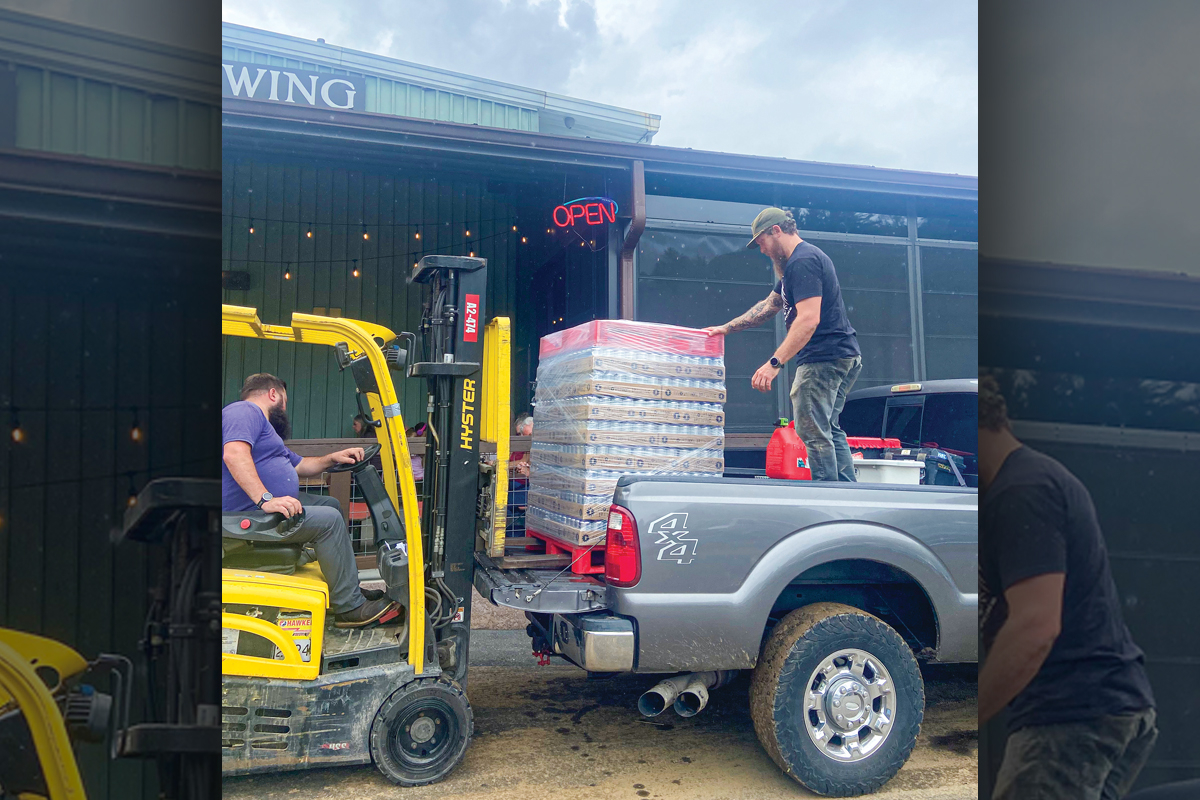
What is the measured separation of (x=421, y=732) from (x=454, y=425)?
1.59 meters

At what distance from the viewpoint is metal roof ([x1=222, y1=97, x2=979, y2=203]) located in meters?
7.04

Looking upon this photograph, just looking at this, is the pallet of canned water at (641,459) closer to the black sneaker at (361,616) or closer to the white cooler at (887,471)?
the white cooler at (887,471)

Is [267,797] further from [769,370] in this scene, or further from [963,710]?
[963,710]

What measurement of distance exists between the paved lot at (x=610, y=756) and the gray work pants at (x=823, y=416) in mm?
1611

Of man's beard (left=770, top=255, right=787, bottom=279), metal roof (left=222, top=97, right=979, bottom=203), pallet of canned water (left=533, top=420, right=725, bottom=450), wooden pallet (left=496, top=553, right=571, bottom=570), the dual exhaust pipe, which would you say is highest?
metal roof (left=222, top=97, right=979, bottom=203)

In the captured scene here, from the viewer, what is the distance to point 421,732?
3717 millimetres

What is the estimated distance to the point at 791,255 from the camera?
4.57m

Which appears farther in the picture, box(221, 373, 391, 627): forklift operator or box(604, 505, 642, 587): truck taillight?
box(221, 373, 391, 627): forklift operator

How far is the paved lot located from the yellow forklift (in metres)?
0.25

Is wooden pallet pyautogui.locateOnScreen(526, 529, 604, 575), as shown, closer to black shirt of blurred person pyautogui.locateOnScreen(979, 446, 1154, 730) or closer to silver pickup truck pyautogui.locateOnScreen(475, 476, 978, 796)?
silver pickup truck pyautogui.locateOnScreen(475, 476, 978, 796)

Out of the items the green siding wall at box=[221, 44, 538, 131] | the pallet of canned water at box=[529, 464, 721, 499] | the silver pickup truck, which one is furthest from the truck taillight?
the green siding wall at box=[221, 44, 538, 131]

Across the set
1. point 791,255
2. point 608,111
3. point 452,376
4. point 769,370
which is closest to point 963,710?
point 769,370

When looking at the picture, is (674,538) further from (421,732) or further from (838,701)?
(421,732)

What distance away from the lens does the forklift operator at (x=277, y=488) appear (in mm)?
3746
